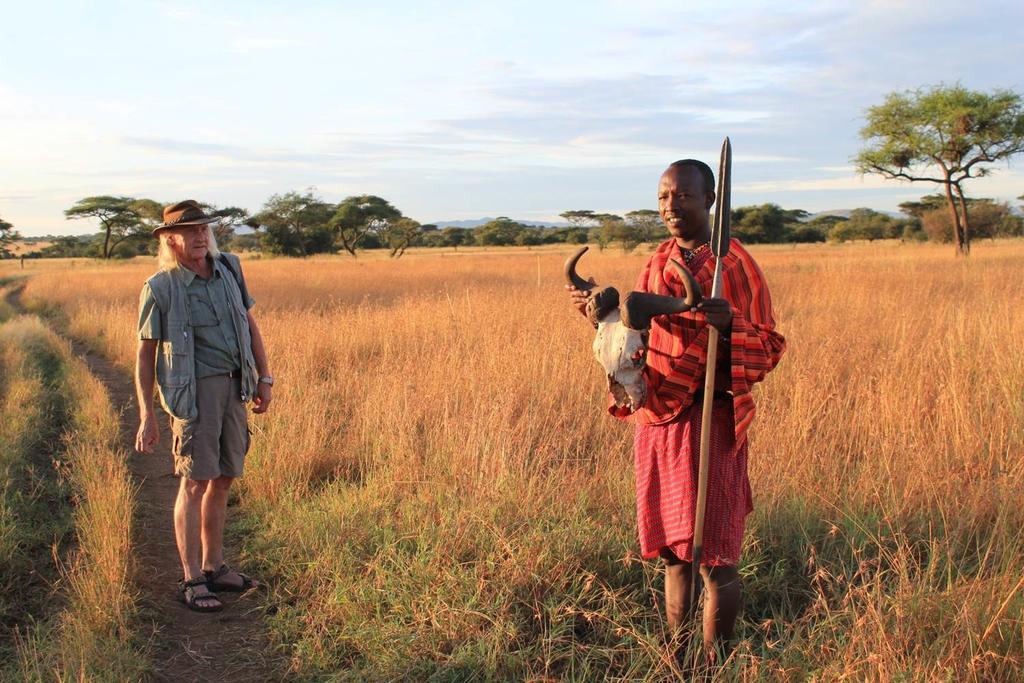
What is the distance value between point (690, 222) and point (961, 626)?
1525 millimetres

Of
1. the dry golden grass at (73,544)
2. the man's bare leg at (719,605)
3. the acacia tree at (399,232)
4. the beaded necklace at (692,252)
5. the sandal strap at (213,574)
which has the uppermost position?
the acacia tree at (399,232)

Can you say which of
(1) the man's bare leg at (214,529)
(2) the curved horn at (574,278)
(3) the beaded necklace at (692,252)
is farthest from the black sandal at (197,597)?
(3) the beaded necklace at (692,252)

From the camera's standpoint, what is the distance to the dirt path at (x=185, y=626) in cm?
300

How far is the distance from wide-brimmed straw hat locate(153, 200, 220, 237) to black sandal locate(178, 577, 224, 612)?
5.20 feet

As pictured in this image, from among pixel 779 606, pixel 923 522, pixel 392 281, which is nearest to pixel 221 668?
pixel 779 606

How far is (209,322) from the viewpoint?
350cm

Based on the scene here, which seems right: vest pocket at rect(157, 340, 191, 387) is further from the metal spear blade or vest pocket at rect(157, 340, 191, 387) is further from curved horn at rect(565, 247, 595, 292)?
the metal spear blade

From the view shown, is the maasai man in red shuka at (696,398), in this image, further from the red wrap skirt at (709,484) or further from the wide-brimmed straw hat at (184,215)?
the wide-brimmed straw hat at (184,215)

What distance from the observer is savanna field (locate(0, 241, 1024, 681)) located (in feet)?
8.44

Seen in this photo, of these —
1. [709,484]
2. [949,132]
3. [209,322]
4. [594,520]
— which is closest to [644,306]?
[709,484]

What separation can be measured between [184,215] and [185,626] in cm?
180

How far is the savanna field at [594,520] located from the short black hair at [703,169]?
4.20ft

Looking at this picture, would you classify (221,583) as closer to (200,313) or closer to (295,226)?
(200,313)

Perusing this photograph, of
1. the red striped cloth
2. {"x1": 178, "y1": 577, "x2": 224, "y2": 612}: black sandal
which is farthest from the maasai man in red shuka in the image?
{"x1": 178, "y1": 577, "x2": 224, "y2": 612}: black sandal
